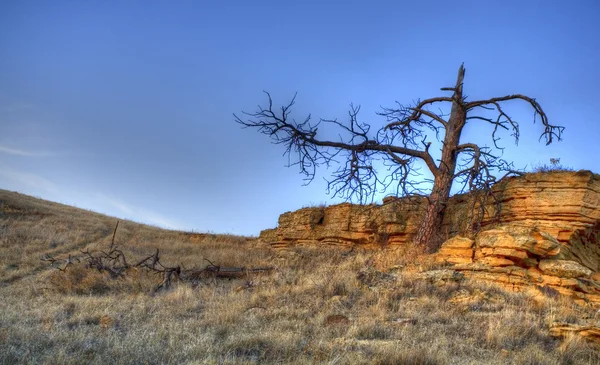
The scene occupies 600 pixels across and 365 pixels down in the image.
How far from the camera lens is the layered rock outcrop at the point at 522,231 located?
10.6 meters

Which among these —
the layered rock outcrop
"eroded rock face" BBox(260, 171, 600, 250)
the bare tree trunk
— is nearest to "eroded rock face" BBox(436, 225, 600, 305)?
the layered rock outcrop

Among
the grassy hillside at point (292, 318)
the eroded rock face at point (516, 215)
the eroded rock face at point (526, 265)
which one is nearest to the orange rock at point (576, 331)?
the grassy hillside at point (292, 318)

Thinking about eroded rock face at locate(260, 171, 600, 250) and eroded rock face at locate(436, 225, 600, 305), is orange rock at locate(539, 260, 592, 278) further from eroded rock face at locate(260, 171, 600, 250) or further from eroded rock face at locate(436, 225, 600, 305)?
eroded rock face at locate(260, 171, 600, 250)

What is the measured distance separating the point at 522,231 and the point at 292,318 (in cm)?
644

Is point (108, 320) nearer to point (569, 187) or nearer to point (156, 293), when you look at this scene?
point (156, 293)

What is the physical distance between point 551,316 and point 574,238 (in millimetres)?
5440

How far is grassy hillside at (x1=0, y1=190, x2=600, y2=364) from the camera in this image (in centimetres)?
595

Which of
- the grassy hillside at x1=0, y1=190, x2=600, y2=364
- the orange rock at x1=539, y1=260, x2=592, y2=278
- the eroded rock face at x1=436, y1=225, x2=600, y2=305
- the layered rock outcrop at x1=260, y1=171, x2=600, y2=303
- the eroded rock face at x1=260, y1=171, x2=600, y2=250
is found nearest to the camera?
the grassy hillside at x1=0, y1=190, x2=600, y2=364

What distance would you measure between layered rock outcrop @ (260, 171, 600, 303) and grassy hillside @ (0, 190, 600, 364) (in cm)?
104

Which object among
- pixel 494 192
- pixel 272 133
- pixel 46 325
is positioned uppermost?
pixel 272 133

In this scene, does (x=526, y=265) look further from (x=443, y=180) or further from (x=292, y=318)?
(x=292, y=318)

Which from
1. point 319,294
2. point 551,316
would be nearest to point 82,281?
point 319,294

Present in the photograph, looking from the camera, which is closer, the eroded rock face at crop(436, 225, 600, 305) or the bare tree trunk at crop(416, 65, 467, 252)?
the eroded rock face at crop(436, 225, 600, 305)

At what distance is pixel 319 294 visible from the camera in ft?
32.6
